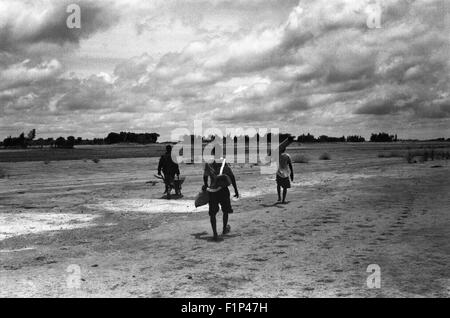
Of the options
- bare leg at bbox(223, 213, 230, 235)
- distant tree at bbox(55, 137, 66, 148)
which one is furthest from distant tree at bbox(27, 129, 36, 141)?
bare leg at bbox(223, 213, 230, 235)

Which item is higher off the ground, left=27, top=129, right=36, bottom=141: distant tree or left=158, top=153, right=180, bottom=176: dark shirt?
left=27, top=129, right=36, bottom=141: distant tree

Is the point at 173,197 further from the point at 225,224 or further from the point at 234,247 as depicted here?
the point at 234,247

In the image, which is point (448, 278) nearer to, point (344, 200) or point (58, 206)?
point (344, 200)

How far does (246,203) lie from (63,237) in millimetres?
7004

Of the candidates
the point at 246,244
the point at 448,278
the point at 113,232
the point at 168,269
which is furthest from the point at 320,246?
the point at 113,232

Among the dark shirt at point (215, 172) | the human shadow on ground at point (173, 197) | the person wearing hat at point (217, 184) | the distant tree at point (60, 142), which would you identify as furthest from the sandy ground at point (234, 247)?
the distant tree at point (60, 142)

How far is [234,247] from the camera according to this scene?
903 centimetres

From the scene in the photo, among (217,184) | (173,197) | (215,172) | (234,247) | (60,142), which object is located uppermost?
(60,142)

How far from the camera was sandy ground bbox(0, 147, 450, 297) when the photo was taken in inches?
255

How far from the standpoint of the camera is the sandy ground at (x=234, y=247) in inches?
255

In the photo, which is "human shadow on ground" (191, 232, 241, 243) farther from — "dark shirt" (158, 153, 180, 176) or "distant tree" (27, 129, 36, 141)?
"distant tree" (27, 129, 36, 141)

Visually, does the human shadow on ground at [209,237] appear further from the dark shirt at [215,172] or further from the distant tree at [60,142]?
the distant tree at [60,142]

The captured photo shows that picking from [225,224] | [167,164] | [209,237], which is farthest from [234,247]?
[167,164]
